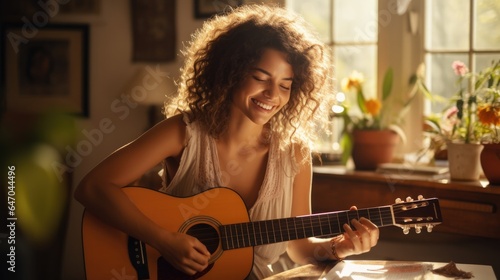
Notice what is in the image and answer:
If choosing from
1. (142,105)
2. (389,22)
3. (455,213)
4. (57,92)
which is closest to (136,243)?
(455,213)

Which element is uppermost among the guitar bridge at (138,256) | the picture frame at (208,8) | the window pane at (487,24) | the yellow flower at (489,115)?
the picture frame at (208,8)

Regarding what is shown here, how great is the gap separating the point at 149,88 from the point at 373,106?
117 centimetres

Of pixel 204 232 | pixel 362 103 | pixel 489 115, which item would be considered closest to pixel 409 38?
pixel 362 103

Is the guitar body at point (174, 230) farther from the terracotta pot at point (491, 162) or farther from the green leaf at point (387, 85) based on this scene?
the green leaf at point (387, 85)

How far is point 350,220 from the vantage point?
155cm

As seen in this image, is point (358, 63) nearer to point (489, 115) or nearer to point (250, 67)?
point (489, 115)

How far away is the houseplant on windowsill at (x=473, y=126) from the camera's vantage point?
1953mm

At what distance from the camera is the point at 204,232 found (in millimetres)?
1587

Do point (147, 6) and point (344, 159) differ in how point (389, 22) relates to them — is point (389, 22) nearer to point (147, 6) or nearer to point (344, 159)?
point (344, 159)

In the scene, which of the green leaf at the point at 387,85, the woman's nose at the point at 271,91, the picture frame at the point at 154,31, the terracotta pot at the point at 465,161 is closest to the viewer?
the woman's nose at the point at 271,91

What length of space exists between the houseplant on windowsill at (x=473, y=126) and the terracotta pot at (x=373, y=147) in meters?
0.24

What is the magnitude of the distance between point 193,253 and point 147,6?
202 cm

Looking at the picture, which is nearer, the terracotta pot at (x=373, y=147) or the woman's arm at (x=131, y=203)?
the woman's arm at (x=131, y=203)

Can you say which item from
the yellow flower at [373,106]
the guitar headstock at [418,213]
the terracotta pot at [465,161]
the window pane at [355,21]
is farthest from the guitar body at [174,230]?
the window pane at [355,21]
